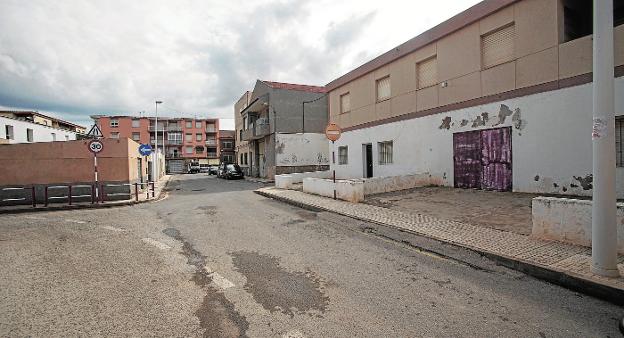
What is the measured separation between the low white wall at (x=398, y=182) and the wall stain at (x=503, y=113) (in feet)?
10.9

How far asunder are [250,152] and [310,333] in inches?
1345

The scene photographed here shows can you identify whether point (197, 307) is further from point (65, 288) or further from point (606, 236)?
point (606, 236)

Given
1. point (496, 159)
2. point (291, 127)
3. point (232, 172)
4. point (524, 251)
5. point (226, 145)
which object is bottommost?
point (524, 251)

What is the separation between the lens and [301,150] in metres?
29.0

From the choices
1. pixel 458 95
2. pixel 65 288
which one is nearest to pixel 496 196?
pixel 458 95

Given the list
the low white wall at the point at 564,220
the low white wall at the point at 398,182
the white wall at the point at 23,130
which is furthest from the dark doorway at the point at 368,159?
the white wall at the point at 23,130

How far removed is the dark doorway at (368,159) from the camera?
1817 centimetres

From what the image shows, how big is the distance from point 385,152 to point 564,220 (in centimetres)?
1152

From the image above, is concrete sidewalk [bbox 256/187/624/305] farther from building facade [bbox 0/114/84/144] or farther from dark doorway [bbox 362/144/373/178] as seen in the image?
building facade [bbox 0/114/84/144]

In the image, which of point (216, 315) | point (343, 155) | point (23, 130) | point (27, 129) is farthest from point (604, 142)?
point (27, 129)

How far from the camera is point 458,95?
12.5 m

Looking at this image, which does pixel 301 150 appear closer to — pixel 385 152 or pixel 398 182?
pixel 385 152

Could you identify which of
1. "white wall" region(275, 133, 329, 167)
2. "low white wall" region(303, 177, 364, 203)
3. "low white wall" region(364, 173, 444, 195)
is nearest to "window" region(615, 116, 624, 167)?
"low white wall" region(364, 173, 444, 195)

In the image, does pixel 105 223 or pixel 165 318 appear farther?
pixel 105 223
